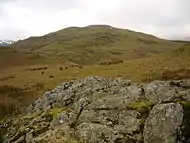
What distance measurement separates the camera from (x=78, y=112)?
27.4 meters

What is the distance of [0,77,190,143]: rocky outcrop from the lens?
939 inches

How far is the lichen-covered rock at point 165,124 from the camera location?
921 inches

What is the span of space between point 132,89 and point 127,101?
1.83 m

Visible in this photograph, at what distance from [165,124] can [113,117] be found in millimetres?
3959

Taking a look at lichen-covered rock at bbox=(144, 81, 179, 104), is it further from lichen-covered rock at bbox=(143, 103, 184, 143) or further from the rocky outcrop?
lichen-covered rock at bbox=(143, 103, 184, 143)

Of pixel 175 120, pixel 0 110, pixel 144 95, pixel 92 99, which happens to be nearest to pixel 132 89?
pixel 144 95

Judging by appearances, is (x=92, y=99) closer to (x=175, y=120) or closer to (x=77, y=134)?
(x=77, y=134)

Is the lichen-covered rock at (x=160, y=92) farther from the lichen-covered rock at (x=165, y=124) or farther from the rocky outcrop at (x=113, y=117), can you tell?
the lichen-covered rock at (x=165, y=124)

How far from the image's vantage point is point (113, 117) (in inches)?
1018

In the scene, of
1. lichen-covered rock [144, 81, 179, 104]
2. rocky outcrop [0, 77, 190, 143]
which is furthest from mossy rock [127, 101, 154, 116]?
lichen-covered rock [144, 81, 179, 104]

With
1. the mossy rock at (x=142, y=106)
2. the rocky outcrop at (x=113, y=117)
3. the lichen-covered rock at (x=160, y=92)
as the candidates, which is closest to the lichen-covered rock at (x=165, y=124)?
the rocky outcrop at (x=113, y=117)

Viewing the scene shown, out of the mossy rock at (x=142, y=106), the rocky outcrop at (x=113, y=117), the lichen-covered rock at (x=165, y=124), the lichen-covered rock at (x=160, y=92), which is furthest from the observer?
the lichen-covered rock at (x=160, y=92)

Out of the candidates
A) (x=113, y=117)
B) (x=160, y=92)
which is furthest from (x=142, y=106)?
(x=160, y=92)

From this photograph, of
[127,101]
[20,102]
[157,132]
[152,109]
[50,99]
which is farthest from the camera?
[20,102]
